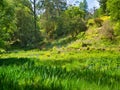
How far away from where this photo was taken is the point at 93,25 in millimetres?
64688

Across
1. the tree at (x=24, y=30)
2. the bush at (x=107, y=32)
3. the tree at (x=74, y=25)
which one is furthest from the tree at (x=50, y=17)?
the bush at (x=107, y=32)

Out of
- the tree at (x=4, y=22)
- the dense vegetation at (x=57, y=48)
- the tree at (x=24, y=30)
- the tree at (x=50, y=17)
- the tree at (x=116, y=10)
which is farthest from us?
the tree at (x=50, y=17)

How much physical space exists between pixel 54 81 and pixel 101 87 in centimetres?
73

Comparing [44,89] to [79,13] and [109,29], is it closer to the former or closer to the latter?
[109,29]

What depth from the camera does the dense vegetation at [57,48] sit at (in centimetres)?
543

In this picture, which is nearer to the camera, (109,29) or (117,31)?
(117,31)

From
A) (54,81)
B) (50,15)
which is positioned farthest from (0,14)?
(50,15)

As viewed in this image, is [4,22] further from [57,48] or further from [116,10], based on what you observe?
[116,10]

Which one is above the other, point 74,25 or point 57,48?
point 74,25

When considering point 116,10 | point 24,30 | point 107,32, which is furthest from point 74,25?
point 116,10

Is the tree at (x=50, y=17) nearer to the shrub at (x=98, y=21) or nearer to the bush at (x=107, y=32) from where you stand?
the shrub at (x=98, y=21)

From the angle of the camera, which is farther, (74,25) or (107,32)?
(74,25)

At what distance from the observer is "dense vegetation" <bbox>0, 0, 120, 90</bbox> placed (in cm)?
543

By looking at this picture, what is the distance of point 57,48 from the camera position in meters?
45.1
